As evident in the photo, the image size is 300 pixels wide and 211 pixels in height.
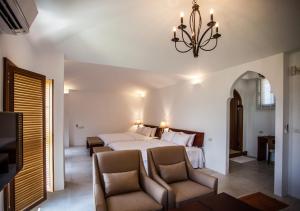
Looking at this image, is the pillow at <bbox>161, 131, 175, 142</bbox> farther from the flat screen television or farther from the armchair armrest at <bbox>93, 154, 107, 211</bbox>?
the flat screen television

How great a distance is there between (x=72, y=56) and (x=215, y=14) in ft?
9.24

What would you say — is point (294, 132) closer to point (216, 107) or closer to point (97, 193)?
point (216, 107)

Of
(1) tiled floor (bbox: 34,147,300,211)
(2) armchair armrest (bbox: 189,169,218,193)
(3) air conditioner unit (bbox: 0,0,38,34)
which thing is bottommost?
(1) tiled floor (bbox: 34,147,300,211)

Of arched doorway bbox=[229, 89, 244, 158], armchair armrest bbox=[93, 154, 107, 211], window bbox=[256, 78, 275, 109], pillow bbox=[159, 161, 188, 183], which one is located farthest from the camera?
arched doorway bbox=[229, 89, 244, 158]

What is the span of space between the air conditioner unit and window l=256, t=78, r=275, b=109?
6336 mm

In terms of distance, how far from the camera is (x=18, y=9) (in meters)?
1.45

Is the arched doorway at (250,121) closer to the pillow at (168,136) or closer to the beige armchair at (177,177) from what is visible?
the pillow at (168,136)

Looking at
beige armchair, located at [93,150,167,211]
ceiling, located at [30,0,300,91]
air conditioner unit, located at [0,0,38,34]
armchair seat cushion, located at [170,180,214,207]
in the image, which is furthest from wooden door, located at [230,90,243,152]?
air conditioner unit, located at [0,0,38,34]

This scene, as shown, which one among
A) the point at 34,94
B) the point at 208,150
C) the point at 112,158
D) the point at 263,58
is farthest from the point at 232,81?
the point at 34,94

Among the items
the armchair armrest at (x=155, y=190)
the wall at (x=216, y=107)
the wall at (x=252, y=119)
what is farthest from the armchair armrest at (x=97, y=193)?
the wall at (x=252, y=119)

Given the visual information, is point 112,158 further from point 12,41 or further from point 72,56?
point 72,56

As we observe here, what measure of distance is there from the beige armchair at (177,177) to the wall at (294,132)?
1.79 metres

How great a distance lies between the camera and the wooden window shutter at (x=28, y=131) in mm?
2252

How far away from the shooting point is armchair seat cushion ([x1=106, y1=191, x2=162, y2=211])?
2.02 metres
